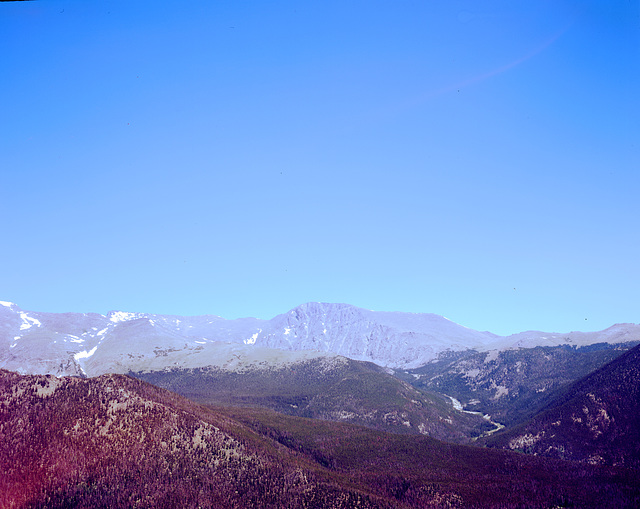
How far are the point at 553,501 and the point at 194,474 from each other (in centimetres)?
8242

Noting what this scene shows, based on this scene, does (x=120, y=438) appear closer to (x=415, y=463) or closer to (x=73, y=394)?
(x=73, y=394)

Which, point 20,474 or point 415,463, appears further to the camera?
point 415,463

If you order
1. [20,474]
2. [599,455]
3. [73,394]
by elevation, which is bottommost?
[599,455]

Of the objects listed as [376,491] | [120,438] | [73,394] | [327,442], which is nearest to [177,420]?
[120,438]

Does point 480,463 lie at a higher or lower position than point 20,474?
lower

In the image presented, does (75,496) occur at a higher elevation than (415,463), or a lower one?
higher

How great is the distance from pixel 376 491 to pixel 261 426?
207ft

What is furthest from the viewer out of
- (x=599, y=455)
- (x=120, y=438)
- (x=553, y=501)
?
(x=599, y=455)

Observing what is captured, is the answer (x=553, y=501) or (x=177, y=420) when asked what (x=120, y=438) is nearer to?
(x=177, y=420)

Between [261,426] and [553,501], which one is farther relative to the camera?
[261,426]

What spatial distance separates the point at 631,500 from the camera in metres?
104

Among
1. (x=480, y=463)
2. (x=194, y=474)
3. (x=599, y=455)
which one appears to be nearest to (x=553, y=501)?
(x=480, y=463)

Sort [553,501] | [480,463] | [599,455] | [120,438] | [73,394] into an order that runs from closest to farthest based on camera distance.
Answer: [120,438] → [73,394] → [553,501] → [480,463] → [599,455]

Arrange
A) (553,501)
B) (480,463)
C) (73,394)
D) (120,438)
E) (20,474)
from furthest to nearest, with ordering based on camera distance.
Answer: (480,463), (553,501), (73,394), (120,438), (20,474)
